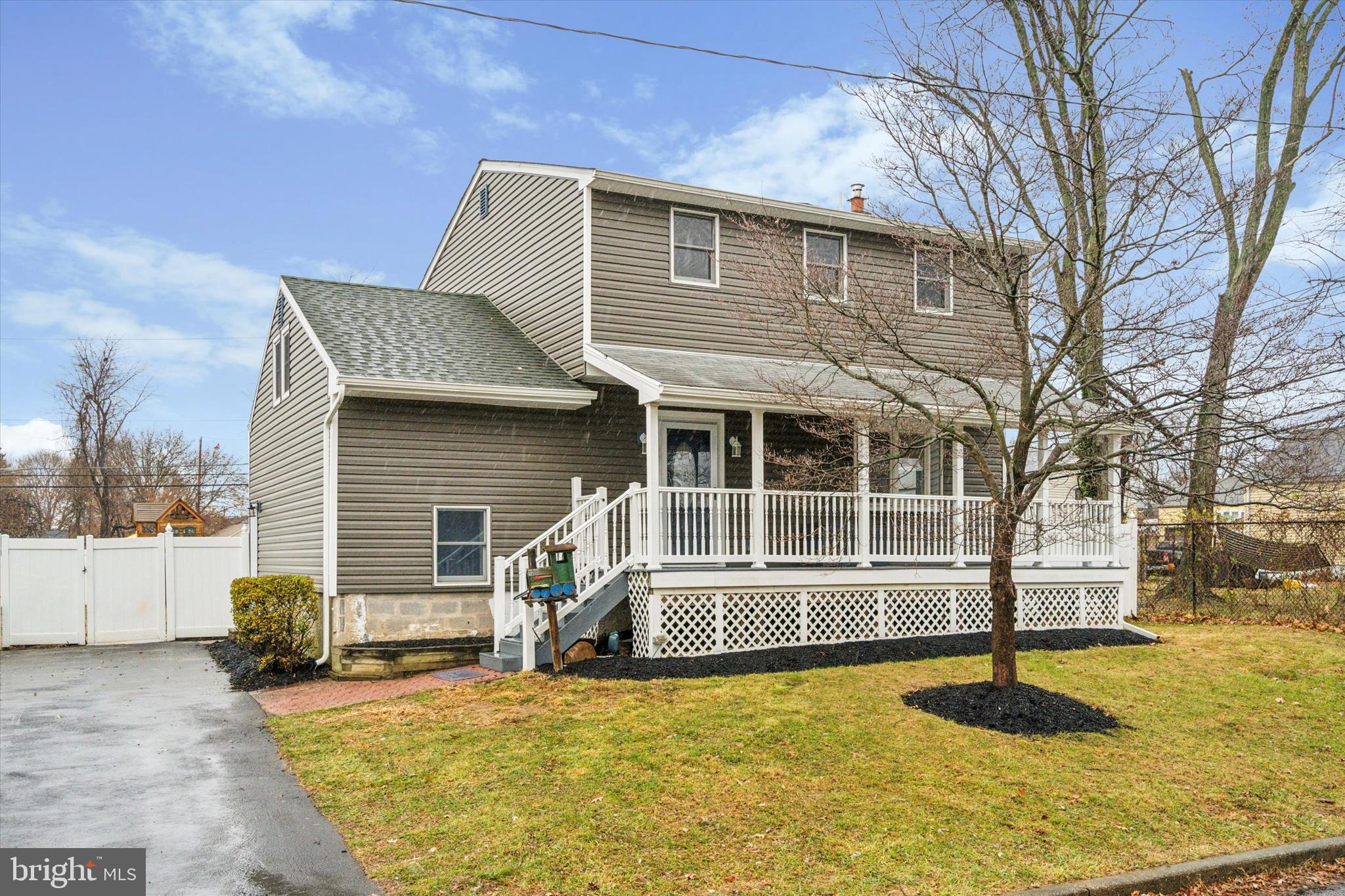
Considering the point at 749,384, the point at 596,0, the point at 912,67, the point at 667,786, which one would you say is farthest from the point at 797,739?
the point at 596,0

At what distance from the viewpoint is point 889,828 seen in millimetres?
6746

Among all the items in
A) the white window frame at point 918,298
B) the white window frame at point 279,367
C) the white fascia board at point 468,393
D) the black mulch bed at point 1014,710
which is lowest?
the black mulch bed at point 1014,710

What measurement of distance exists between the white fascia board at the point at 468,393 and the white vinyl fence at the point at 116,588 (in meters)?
6.82

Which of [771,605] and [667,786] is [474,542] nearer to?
[771,605]

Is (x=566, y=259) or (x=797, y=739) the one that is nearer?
(x=797, y=739)

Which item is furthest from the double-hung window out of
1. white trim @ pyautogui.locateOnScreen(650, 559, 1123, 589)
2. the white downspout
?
white trim @ pyautogui.locateOnScreen(650, 559, 1123, 589)

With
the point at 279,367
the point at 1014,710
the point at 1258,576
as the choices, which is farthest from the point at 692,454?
the point at 1258,576

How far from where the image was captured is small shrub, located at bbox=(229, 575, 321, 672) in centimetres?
1353

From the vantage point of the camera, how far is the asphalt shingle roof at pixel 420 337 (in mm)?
14195

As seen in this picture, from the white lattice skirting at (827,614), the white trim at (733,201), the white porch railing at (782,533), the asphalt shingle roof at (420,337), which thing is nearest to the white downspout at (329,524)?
the asphalt shingle roof at (420,337)

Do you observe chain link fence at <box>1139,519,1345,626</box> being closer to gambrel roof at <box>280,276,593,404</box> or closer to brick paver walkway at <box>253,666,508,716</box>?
gambrel roof at <box>280,276,593,404</box>

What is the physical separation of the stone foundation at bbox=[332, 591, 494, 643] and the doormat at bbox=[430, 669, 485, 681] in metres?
1.10

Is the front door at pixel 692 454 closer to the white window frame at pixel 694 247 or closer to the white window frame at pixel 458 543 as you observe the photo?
the white window frame at pixel 694 247

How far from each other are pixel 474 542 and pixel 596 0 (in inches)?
304
